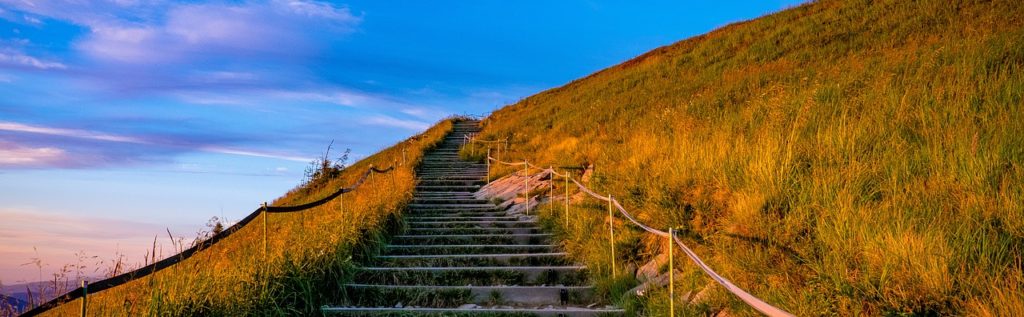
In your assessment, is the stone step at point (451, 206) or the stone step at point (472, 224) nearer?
the stone step at point (472, 224)

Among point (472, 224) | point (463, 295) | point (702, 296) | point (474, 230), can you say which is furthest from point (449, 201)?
point (702, 296)

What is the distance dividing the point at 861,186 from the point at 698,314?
1750 millimetres

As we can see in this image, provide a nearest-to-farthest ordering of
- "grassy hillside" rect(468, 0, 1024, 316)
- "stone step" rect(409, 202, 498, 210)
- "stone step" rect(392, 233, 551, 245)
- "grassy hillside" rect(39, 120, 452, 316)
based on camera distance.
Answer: "grassy hillside" rect(468, 0, 1024, 316) < "grassy hillside" rect(39, 120, 452, 316) < "stone step" rect(392, 233, 551, 245) < "stone step" rect(409, 202, 498, 210)

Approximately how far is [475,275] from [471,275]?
5 centimetres

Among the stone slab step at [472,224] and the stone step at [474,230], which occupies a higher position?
the stone slab step at [472,224]

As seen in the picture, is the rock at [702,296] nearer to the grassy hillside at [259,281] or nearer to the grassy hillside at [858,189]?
the grassy hillside at [858,189]

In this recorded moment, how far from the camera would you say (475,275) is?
292 inches

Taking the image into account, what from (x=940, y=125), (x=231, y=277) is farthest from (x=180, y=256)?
(x=940, y=125)

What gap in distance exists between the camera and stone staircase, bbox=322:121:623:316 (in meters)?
6.20

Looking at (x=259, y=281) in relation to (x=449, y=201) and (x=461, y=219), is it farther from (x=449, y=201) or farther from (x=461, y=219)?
(x=449, y=201)

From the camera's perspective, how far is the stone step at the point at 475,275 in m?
7.17

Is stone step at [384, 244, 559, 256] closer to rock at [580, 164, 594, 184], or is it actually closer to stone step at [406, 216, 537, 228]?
stone step at [406, 216, 537, 228]

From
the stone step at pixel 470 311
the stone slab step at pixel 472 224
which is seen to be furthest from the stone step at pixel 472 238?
the stone step at pixel 470 311

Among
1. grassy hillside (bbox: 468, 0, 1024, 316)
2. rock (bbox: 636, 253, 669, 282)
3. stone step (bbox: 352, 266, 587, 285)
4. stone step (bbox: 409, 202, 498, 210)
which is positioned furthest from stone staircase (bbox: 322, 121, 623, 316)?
stone step (bbox: 409, 202, 498, 210)
